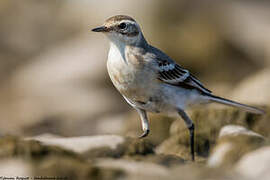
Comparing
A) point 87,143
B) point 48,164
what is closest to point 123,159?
point 87,143

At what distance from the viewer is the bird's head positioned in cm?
1006

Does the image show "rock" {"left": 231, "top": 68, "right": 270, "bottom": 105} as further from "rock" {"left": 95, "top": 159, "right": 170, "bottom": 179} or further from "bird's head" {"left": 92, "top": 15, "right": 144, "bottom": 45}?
"rock" {"left": 95, "top": 159, "right": 170, "bottom": 179}

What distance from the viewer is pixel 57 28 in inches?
1187

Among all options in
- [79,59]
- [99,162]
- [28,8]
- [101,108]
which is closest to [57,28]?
[28,8]

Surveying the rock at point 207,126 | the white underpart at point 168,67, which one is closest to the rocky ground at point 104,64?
the rock at point 207,126

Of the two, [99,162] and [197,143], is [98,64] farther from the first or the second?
[99,162]

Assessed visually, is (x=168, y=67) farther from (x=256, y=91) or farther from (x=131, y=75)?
(x=256, y=91)

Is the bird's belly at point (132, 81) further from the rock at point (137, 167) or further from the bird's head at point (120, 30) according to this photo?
the rock at point (137, 167)

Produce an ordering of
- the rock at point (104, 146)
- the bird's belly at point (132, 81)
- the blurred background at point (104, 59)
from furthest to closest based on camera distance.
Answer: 1. the blurred background at point (104, 59)
2. the bird's belly at point (132, 81)
3. the rock at point (104, 146)

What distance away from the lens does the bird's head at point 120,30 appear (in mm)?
10062

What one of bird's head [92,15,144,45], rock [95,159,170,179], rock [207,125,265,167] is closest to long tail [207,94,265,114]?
bird's head [92,15,144,45]

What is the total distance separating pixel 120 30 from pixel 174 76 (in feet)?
4.88

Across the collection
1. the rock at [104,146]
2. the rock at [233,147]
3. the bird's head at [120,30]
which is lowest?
the rock at [104,146]

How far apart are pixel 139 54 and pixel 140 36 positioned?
0.54 m
